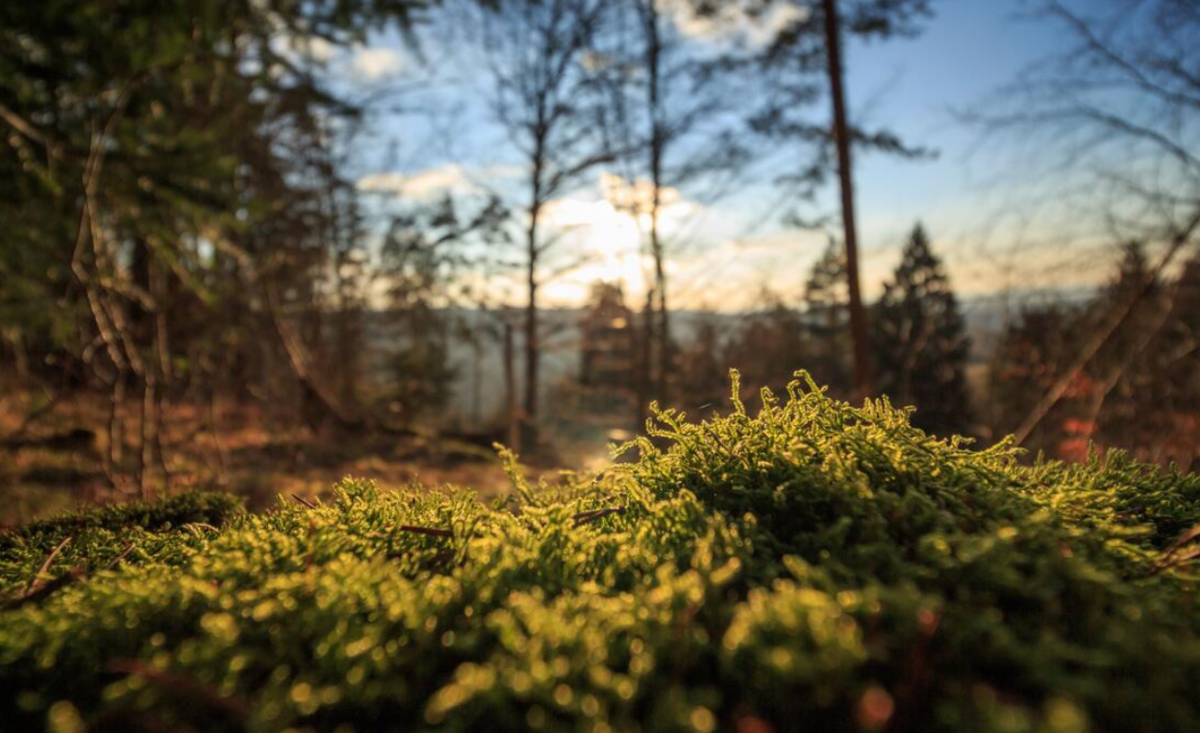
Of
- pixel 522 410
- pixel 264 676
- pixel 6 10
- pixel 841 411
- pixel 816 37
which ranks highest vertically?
pixel 816 37

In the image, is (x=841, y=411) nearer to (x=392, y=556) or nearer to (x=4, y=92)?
(x=392, y=556)

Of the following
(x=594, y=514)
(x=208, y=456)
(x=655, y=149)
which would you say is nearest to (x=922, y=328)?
(x=655, y=149)

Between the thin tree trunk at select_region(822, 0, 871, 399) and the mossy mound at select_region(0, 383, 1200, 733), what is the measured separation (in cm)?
1035

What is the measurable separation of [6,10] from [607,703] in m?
6.61

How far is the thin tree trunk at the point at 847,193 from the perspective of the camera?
36.5 ft

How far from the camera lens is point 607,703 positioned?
737 mm

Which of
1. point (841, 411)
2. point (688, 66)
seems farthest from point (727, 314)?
point (841, 411)

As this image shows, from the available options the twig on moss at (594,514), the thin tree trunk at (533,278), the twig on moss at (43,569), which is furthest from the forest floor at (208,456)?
the twig on moss at (594,514)

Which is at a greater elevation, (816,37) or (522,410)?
(816,37)

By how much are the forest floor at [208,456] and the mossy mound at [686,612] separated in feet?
22.3

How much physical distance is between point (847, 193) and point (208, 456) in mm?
12307

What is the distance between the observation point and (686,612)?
33.1 inches

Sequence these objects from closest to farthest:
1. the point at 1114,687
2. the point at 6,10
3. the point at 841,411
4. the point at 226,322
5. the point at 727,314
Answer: the point at 1114,687, the point at 841,411, the point at 6,10, the point at 226,322, the point at 727,314

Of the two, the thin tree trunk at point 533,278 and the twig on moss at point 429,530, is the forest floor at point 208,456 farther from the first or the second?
the twig on moss at point 429,530
